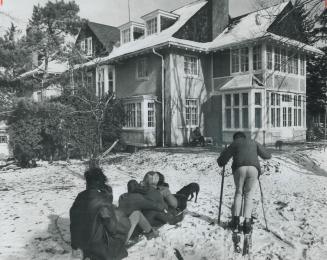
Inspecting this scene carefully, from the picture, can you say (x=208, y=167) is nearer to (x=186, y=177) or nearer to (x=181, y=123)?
(x=186, y=177)

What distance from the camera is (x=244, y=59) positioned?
20.1 metres

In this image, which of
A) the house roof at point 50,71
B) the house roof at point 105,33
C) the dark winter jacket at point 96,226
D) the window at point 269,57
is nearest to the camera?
the dark winter jacket at point 96,226

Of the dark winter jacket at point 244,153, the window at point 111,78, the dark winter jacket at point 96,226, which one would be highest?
the window at point 111,78

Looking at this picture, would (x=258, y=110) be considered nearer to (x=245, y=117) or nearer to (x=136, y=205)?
(x=245, y=117)

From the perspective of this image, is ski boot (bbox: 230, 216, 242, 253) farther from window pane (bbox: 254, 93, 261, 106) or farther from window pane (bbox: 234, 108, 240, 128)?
window pane (bbox: 234, 108, 240, 128)

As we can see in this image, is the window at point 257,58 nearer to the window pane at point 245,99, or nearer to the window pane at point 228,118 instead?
the window pane at point 245,99

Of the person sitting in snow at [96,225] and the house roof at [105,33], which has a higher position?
the house roof at [105,33]

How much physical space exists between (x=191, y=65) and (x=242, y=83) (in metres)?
3.46

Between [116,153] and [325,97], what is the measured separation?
1801 centimetres

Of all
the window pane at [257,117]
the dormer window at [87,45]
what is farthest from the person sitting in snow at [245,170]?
the dormer window at [87,45]

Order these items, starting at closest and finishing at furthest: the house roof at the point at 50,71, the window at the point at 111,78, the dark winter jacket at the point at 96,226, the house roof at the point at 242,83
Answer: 1. the dark winter jacket at the point at 96,226
2. the house roof at the point at 242,83
3. the house roof at the point at 50,71
4. the window at the point at 111,78

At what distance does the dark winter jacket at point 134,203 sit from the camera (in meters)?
5.25

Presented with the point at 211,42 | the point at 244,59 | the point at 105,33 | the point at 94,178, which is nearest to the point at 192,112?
the point at 244,59

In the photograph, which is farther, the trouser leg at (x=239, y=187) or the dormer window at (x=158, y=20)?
the dormer window at (x=158, y=20)
